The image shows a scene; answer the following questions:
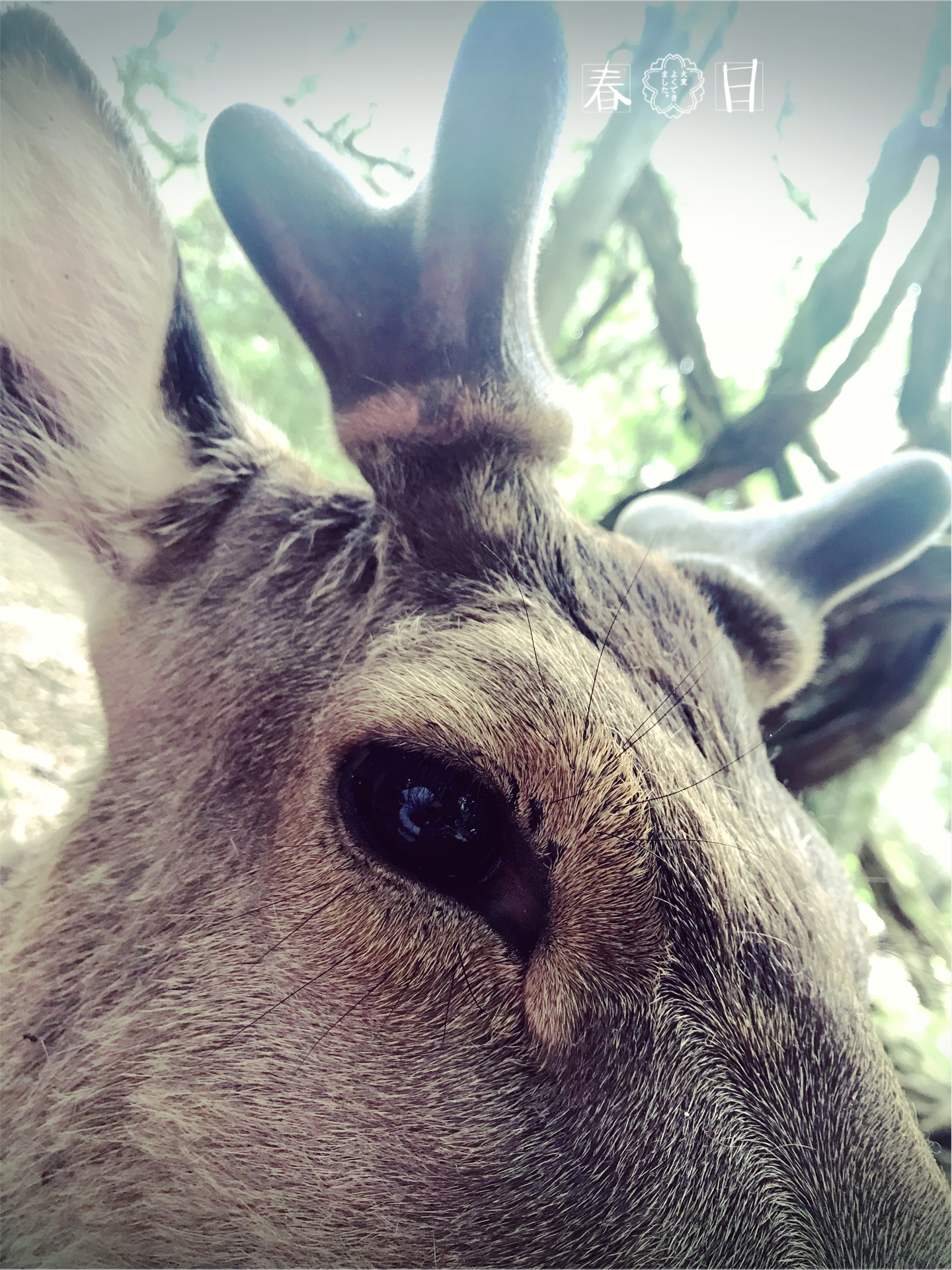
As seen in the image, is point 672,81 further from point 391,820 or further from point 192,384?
point 391,820

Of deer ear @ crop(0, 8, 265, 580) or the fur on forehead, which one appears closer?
deer ear @ crop(0, 8, 265, 580)

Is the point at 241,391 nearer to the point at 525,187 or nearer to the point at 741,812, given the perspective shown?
the point at 525,187

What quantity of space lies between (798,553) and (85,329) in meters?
1.08

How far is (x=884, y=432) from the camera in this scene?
1343 millimetres

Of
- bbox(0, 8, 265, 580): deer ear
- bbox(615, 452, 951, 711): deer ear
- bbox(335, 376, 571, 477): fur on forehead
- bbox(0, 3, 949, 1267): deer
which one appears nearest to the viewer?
bbox(0, 3, 949, 1267): deer

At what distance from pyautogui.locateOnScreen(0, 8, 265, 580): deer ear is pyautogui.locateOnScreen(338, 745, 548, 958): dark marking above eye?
1.57ft

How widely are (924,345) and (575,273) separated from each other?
0.62 m

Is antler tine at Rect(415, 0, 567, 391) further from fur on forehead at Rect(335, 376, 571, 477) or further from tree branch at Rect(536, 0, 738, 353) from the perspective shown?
tree branch at Rect(536, 0, 738, 353)

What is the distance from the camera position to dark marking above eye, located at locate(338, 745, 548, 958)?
0.72m

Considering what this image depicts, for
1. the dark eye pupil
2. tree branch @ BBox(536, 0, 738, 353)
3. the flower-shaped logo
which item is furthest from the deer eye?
the flower-shaped logo

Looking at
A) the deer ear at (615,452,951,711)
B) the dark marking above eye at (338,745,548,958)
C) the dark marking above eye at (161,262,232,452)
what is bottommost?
the dark marking above eye at (338,745,548,958)

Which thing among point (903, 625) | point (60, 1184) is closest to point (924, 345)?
point (903, 625)

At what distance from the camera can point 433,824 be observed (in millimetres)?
721

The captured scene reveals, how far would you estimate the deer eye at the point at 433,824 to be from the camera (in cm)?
72
